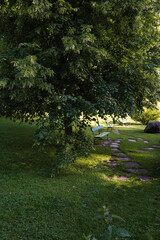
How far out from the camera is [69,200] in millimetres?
3449

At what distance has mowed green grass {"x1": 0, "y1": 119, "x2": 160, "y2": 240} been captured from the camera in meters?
2.64

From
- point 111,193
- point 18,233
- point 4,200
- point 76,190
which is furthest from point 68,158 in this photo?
point 18,233

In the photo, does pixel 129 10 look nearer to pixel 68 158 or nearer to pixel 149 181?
pixel 68 158

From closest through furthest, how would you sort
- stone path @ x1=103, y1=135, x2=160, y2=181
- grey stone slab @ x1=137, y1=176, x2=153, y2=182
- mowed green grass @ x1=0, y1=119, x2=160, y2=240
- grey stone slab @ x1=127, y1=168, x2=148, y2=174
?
mowed green grass @ x1=0, y1=119, x2=160, y2=240, grey stone slab @ x1=137, y1=176, x2=153, y2=182, stone path @ x1=103, y1=135, x2=160, y2=181, grey stone slab @ x1=127, y1=168, x2=148, y2=174

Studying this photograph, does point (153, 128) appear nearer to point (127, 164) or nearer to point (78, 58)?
point (127, 164)

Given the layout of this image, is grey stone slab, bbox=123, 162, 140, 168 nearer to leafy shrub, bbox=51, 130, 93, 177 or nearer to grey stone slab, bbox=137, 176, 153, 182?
grey stone slab, bbox=137, 176, 153, 182

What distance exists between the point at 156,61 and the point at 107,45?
5.28 feet

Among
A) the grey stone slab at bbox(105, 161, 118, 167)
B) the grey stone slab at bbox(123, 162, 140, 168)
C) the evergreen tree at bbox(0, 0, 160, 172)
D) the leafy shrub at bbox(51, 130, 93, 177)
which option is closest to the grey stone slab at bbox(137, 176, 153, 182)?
the grey stone slab at bbox(123, 162, 140, 168)

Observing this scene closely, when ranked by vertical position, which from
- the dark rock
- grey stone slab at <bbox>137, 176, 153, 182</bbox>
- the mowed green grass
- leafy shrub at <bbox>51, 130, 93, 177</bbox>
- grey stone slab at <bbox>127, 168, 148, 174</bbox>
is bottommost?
the mowed green grass

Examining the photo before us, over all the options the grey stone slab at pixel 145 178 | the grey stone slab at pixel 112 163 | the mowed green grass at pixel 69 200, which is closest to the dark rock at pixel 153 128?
the mowed green grass at pixel 69 200

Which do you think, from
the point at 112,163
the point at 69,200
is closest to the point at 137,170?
the point at 112,163

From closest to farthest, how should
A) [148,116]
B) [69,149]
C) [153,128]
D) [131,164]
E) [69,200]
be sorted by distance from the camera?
[69,200]
[69,149]
[131,164]
[153,128]
[148,116]

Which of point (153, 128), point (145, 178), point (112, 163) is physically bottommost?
point (145, 178)

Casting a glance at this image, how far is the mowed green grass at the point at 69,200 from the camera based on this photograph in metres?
2.64
